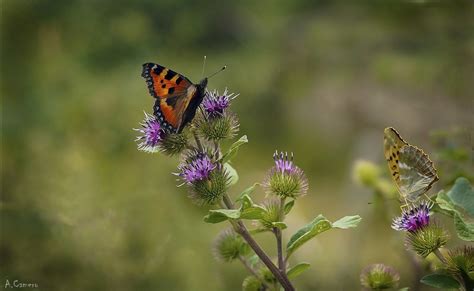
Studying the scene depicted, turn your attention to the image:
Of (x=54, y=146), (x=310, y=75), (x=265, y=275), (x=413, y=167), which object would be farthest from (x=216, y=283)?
(x=310, y=75)

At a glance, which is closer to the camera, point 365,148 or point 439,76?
point 439,76

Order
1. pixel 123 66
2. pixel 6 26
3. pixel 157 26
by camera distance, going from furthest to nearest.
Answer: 1. pixel 157 26
2. pixel 123 66
3. pixel 6 26

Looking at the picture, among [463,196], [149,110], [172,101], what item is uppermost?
[149,110]

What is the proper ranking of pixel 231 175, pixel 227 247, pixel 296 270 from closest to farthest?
pixel 296 270 → pixel 231 175 → pixel 227 247

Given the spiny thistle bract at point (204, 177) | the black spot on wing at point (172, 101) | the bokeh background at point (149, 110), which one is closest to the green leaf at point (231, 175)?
the spiny thistle bract at point (204, 177)

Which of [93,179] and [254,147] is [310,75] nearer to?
[254,147]

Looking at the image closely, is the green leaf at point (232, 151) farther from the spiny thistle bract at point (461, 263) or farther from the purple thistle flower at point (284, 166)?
the spiny thistle bract at point (461, 263)

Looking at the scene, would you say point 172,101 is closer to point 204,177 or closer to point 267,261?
point 204,177

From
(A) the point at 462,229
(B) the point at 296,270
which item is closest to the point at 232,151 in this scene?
(B) the point at 296,270
